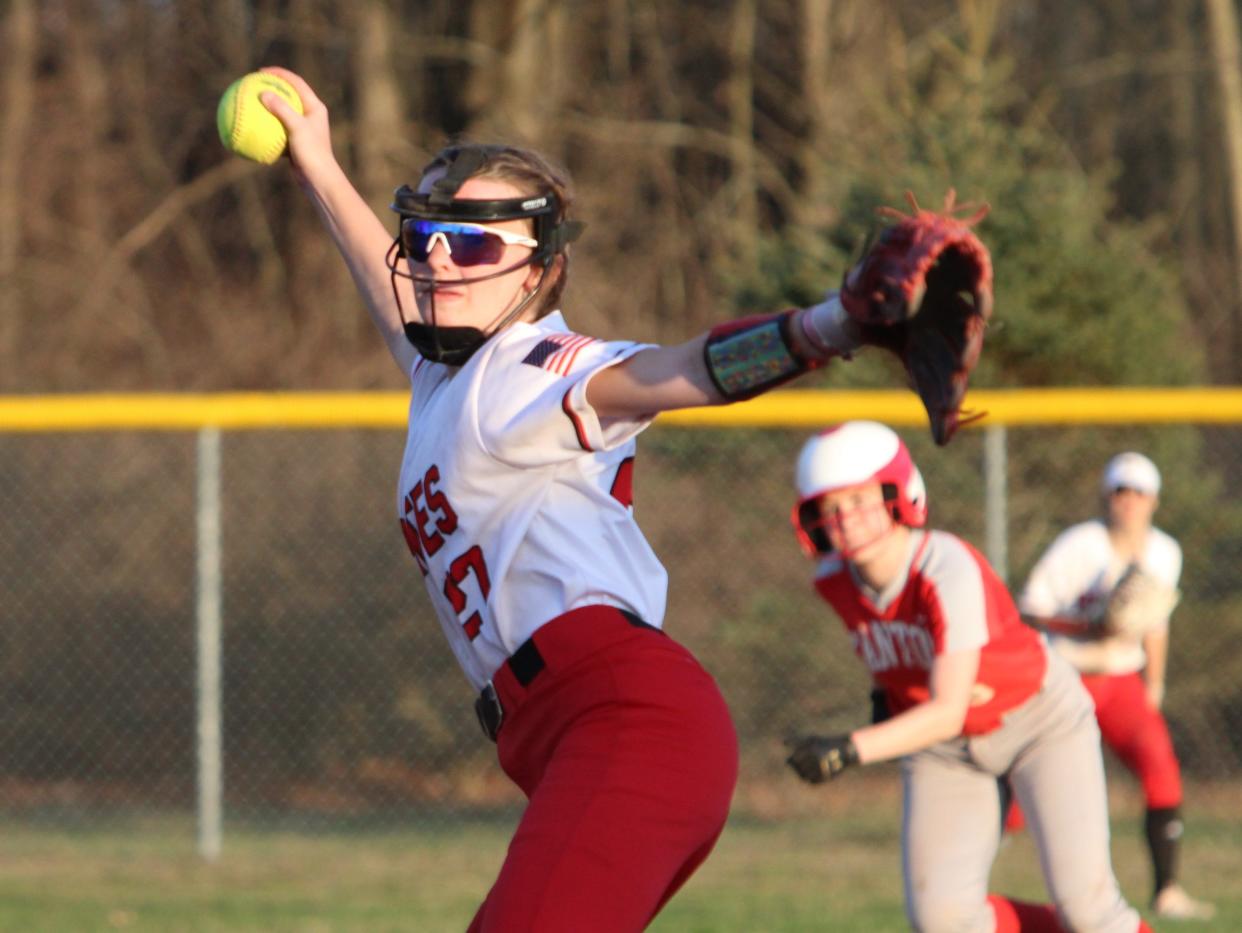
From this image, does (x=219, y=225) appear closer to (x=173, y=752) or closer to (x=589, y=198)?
(x=589, y=198)

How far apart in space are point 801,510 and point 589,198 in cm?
1343

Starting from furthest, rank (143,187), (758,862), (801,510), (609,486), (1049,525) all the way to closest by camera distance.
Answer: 1. (143,187)
2. (1049,525)
3. (758,862)
4. (801,510)
5. (609,486)

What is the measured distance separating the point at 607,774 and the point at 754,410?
21.3ft

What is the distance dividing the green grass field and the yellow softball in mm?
3934

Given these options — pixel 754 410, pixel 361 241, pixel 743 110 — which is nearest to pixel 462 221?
pixel 361 241

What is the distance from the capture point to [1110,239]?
1109 centimetres

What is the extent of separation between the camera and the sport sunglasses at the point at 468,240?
11.1ft

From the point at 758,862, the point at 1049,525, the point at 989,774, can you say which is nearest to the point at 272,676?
the point at 758,862

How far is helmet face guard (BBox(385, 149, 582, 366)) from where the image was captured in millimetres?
3350

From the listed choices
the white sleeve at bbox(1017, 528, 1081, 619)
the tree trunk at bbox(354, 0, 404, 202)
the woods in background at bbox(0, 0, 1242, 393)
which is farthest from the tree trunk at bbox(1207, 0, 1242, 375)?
the white sleeve at bbox(1017, 528, 1081, 619)

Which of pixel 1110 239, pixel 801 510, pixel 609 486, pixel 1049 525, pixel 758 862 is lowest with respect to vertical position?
pixel 758 862

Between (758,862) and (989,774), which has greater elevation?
(989,774)

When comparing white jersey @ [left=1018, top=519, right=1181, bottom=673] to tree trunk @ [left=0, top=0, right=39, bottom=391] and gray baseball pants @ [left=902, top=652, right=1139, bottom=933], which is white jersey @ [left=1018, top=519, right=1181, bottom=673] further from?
tree trunk @ [left=0, top=0, right=39, bottom=391]

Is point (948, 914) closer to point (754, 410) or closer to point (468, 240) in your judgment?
point (468, 240)
